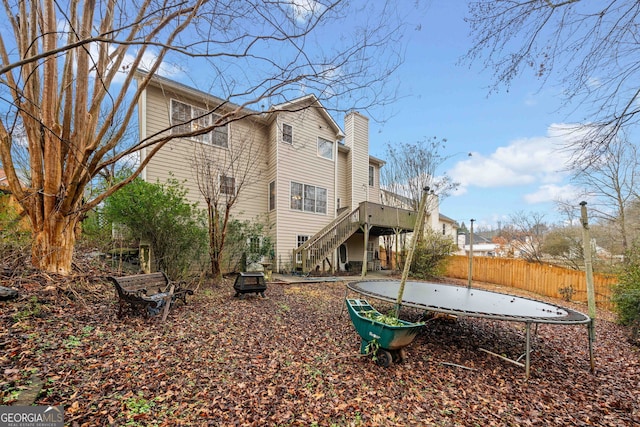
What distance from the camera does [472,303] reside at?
5.32 m

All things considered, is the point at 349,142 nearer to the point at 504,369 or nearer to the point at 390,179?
the point at 390,179

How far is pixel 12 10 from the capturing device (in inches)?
220

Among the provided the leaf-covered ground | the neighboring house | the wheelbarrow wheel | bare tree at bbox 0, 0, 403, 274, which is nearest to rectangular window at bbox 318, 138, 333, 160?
the neighboring house

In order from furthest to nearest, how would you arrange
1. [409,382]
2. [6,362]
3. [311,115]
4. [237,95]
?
1. [311,115]
2. [237,95]
3. [409,382]
4. [6,362]

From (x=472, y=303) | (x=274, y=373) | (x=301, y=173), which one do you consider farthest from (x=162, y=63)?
(x=472, y=303)

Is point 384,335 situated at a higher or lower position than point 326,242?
lower

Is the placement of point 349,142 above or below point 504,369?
above

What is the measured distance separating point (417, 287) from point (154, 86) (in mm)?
12030

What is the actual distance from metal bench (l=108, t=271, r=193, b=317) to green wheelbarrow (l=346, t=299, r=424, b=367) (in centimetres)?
385

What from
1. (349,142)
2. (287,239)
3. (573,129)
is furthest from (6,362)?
(349,142)

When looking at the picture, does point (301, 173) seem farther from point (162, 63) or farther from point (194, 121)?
point (162, 63)

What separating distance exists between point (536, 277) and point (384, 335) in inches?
510

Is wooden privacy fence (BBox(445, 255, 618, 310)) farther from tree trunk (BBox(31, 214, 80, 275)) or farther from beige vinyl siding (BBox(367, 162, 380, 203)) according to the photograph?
tree trunk (BBox(31, 214, 80, 275))

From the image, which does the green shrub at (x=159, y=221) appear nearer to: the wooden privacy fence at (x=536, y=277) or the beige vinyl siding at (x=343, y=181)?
the beige vinyl siding at (x=343, y=181)
